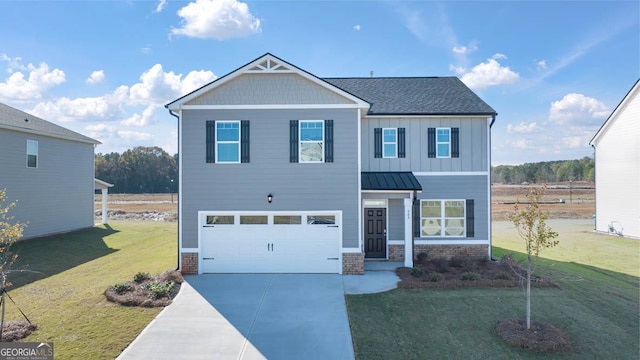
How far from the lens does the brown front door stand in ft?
42.7

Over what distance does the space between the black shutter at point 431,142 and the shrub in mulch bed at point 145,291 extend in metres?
10.0

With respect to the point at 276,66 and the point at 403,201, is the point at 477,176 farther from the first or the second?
the point at 276,66

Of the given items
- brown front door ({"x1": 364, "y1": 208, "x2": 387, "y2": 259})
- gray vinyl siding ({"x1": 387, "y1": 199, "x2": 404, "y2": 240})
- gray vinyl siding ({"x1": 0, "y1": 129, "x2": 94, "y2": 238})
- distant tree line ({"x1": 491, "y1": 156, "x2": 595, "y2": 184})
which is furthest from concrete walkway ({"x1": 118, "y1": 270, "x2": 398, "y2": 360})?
distant tree line ({"x1": 491, "y1": 156, "x2": 595, "y2": 184})

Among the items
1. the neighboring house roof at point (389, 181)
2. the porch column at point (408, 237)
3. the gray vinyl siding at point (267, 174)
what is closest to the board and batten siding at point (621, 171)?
the neighboring house roof at point (389, 181)

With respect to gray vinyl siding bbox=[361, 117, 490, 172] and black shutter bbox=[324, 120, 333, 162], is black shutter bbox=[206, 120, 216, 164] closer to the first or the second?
black shutter bbox=[324, 120, 333, 162]

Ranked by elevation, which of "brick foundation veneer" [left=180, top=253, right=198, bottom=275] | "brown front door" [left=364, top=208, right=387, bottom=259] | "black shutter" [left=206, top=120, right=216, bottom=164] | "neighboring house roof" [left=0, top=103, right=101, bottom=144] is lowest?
"brick foundation veneer" [left=180, top=253, right=198, bottom=275]

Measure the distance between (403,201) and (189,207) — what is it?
7.78 meters

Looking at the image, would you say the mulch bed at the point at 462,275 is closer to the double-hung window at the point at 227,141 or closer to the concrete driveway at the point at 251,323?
the concrete driveway at the point at 251,323

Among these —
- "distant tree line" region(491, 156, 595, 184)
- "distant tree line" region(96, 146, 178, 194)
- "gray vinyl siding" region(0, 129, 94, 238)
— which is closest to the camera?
"gray vinyl siding" region(0, 129, 94, 238)

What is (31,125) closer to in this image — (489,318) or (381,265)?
(381,265)

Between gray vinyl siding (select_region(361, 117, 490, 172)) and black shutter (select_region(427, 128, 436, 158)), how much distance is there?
0.40 ft

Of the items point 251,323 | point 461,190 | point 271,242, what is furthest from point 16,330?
point 461,190

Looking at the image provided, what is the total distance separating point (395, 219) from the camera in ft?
42.8

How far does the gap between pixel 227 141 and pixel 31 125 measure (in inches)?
558
